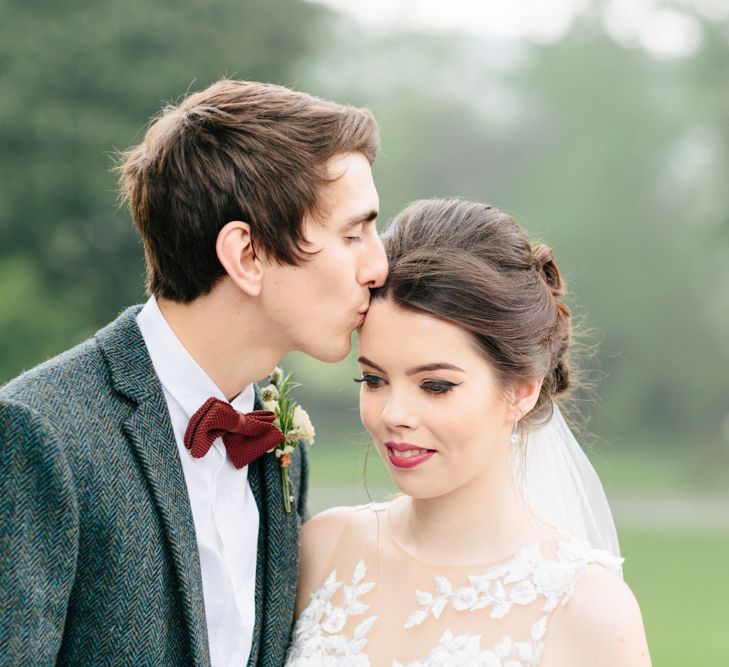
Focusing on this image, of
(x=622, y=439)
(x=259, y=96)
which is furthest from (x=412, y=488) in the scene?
(x=622, y=439)

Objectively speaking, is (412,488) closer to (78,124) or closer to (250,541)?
(250,541)

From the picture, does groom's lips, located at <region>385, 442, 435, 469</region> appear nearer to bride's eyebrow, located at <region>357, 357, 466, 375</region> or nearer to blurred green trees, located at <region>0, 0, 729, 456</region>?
bride's eyebrow, located at <region>357, 357, 466, 375</region>

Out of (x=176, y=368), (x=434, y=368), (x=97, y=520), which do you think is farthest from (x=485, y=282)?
(x=97, y=520)

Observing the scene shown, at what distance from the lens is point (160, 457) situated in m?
3.42

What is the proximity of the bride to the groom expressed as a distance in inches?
7.7

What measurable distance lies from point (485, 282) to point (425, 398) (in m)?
0.45

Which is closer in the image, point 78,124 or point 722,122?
point 78,124

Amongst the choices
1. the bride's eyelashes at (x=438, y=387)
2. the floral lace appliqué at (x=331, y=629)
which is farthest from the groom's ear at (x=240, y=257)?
the floral lace appliqué at (x=331, y=629)

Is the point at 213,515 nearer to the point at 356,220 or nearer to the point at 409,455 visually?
the point at 409,455

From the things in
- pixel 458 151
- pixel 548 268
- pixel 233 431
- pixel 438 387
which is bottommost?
pixel 233 431

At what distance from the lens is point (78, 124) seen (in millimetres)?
18531

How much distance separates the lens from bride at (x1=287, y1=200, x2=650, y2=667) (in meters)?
3.62

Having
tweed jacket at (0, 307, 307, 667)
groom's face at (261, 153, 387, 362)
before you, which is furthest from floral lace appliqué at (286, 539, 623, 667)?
groom's face at (261, 153, 387, 362)

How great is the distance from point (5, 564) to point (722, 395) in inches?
1275
